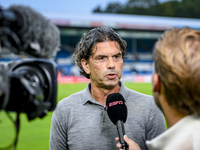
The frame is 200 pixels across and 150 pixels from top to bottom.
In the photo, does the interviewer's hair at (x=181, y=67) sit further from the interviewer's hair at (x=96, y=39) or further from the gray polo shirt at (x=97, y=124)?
the interviewer's hair at (x=96, y=39)

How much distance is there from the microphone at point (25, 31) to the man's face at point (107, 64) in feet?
3.10

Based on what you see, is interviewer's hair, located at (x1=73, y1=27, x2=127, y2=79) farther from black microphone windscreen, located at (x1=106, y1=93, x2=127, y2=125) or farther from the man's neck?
black microphone windscreen, located at (x1=106, y1=93, x2=127, y2=125)

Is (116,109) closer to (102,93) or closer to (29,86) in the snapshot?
(102,93)

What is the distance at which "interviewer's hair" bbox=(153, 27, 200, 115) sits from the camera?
111 cm

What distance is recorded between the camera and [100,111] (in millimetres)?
2090

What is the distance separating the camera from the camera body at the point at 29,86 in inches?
47.4

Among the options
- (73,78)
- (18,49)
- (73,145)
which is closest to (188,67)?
(18,49)

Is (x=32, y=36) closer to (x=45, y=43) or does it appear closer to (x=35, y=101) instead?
(x=45, y=43)

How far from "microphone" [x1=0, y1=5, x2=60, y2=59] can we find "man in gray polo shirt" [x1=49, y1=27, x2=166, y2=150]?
37.1 inches

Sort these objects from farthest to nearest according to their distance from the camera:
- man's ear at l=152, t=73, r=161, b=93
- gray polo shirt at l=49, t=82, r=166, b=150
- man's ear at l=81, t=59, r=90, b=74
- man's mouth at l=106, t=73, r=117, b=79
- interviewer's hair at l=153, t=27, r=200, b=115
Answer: man's ear at l=81, t=59, r=90, b=74 → man's mouth at l=106, t=73, r=117, b=79 → gray polo shirt at l=49, t=82, r=166, b=150 → man's ear at l=152, t=73, r=161, b=93 → interviewer's hair at l=153, t=27, r=200, b=115

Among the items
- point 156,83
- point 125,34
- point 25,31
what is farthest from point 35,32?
point 125,34

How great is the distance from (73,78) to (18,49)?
23297 millimetres

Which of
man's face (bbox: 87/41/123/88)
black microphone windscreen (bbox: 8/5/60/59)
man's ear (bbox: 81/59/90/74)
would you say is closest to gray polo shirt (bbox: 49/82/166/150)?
man's face (bbox: 87/41/123/88)

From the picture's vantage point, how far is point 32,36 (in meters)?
1.19
